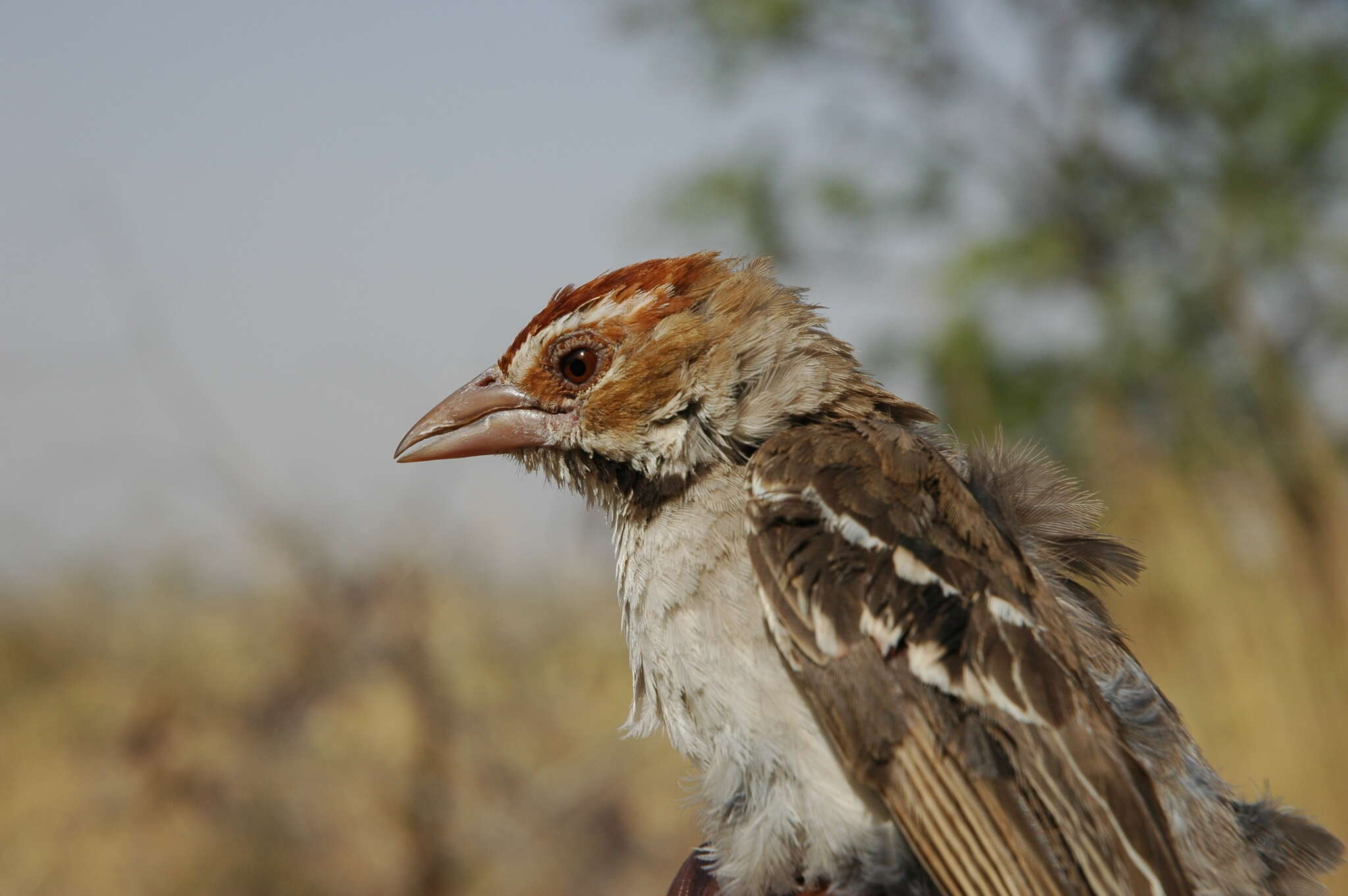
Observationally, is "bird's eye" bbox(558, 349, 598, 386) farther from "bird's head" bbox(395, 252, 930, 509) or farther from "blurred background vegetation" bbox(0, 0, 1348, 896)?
"blurred background vegetation" bbox(0, 0, 1348, 896)

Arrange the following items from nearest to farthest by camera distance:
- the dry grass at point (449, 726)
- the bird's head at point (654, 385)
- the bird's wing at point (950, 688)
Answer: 1. the bird's wing at point (950, 688)
2. the bird's head at point (654, 385)
3. the dry grass at point (449, 726)

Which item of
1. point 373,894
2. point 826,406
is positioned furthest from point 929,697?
point 373,894

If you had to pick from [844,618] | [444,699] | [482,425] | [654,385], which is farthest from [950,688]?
[444,699]

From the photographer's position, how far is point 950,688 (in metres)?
2.50

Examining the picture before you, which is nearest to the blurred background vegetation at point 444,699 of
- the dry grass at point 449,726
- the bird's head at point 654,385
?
the dry grass at point 449,726

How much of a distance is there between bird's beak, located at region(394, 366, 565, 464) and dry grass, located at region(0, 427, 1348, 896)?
155 inches

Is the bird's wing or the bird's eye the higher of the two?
the bird's eye

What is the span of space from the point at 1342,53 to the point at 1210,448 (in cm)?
1120

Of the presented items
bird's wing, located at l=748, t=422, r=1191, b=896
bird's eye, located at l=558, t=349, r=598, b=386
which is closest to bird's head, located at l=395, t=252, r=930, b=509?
bird's eye, located at l=558, t=349, r=598, b=386

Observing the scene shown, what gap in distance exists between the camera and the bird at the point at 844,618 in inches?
96.5

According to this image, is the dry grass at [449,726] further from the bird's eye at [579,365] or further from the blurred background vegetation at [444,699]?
the bird's eye at [579,365]

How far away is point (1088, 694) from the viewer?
263 centimetres

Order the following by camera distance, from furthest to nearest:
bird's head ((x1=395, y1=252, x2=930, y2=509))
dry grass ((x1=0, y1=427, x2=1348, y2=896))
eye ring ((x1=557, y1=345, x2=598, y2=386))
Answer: dry grass ((x1=0, y1=427, x2=1348, y2=896)) → eye ring ((x1=557, y1=345, x2=598, y2=386)) → bird's head ((x1=395, y1=252, x2=930, y2=509))

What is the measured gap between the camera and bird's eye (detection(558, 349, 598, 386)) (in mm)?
3254
